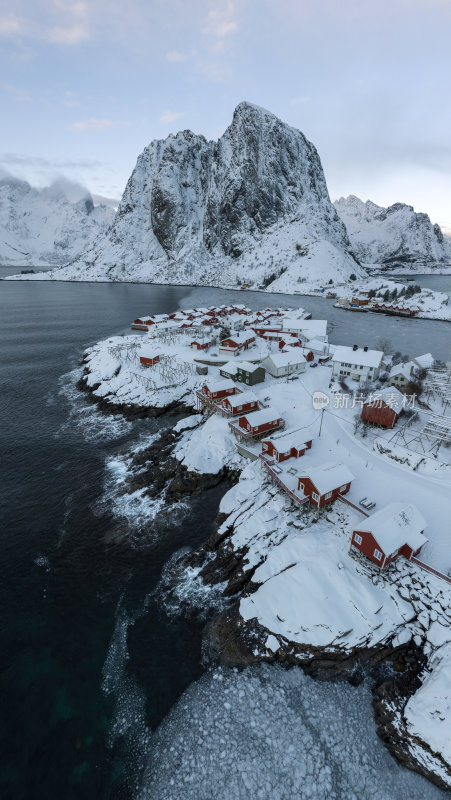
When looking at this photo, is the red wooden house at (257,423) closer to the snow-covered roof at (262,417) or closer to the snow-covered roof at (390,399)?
the snow-covered roof at (262,417)

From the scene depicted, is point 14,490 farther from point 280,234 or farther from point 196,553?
point 280,234

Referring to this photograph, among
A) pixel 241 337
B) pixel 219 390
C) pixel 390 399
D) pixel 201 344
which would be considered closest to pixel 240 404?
pixel 219 390

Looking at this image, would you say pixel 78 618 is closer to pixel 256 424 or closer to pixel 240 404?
pixel 256 424

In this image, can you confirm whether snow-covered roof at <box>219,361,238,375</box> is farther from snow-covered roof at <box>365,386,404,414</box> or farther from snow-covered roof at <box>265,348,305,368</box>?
snow-covered roof at <box>365,386,404,414</box>

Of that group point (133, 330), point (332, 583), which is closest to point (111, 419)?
point (332, 583)

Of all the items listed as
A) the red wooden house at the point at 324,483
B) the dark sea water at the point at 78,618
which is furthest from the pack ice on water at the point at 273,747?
the red wooden house at the point at 324,483

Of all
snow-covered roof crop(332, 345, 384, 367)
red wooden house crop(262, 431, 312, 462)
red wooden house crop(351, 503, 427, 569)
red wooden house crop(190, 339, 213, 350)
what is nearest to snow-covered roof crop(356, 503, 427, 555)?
red wooden house crop(351, 503, 427, 569)
